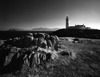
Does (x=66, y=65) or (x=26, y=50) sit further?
(x=26, y=50)

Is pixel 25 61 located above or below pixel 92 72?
above

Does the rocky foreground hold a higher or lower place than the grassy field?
higher

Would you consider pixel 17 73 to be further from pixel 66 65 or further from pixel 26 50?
pixel 66 65

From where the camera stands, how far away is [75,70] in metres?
6.30

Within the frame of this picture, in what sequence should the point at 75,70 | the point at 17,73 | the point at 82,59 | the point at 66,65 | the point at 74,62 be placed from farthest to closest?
the point at 82,59 < the point at 74,62 < the point at 66,65 < the point at 75,70 < the point at 17,73

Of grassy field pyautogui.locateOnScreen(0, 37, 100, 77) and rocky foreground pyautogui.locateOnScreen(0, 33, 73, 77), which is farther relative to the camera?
rocky foreground pyautogui.locateOnScreen(0, 33, 73, 77)

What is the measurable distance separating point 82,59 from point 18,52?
744cm

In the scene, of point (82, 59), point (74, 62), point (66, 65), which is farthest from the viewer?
point (82, 59)

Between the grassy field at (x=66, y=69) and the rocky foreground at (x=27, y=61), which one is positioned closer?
the grassy field at (x=66, y=69)

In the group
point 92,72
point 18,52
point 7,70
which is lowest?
point 92,72

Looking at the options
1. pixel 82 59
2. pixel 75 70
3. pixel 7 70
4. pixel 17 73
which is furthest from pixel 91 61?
pixel 7 70

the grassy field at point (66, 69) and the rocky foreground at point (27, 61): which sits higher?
the rocky foreground at point (27, 61)

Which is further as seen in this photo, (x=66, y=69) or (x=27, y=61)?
(x=27, y=61)

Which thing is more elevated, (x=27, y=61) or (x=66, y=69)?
(x=27, y=61)
